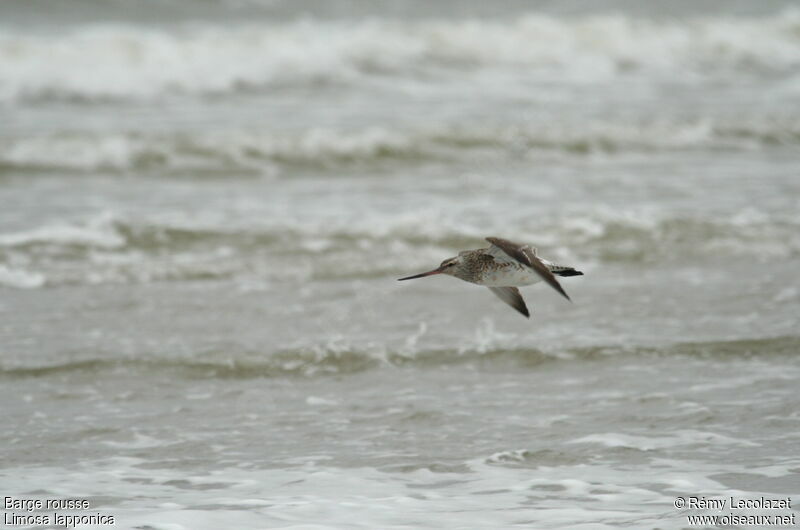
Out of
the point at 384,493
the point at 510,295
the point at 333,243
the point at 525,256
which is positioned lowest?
the point at 384,493

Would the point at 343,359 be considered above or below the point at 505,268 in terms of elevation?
below

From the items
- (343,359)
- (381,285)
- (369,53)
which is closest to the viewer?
(343,359)

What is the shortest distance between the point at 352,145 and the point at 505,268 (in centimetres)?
669

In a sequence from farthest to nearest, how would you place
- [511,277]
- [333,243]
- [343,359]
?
[333,243], [343,359], [511,277]

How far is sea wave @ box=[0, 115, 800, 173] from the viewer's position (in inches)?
411

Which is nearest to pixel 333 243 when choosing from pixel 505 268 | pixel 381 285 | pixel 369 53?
pixel 381 285

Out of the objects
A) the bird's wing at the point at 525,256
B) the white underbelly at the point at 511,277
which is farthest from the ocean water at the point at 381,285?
the bird's wing at the point at 525,256

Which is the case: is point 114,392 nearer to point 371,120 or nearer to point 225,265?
point 225,265

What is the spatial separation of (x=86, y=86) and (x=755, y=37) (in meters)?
9.62

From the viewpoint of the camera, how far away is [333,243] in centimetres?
775

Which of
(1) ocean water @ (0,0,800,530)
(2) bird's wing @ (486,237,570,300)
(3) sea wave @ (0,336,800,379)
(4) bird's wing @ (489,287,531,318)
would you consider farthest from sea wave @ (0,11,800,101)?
(2) bird's wing @ (486,237,570,300)

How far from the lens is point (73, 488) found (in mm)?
4109

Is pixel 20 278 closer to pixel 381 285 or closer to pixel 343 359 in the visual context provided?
pixel 381 285

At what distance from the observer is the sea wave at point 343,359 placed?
5.49m
